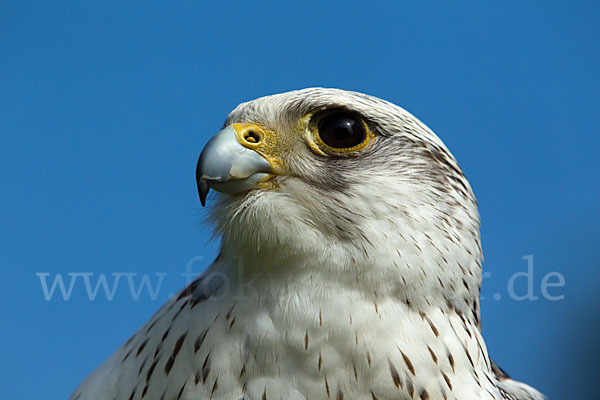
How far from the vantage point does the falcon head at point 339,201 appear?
2.07 metres

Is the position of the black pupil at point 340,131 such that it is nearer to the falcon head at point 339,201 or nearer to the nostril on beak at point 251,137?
the falcon head at point 339,201

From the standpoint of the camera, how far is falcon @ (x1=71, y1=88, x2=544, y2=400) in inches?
80.2

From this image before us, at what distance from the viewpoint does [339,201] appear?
2100 millimetres

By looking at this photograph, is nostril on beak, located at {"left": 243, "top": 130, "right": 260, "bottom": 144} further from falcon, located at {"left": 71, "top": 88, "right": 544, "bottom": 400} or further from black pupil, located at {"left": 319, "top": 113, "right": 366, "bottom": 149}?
black pupil, located at {"left": 319, "top": 113, "right": 366, "bottom": 149}

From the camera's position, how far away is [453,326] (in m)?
2.16

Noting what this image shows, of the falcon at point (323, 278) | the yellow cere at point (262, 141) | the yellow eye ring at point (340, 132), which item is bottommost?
the falcon at point (323, 278)

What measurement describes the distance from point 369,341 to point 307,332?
0.64 ft

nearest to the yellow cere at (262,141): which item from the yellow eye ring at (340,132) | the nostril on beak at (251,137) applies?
the nostril on beak at (251,137)

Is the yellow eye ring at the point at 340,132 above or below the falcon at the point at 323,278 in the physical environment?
above

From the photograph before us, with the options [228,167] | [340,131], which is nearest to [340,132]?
[340,131]

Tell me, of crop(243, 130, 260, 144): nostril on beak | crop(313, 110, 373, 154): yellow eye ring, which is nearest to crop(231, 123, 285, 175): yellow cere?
crop(243, 130, 260, 144): nostril on beak

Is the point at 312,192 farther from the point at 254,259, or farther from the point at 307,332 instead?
the point at 307,332

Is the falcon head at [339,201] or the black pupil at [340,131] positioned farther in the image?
the black pupil at [340,131]

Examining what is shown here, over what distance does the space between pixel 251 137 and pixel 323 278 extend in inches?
20.9
